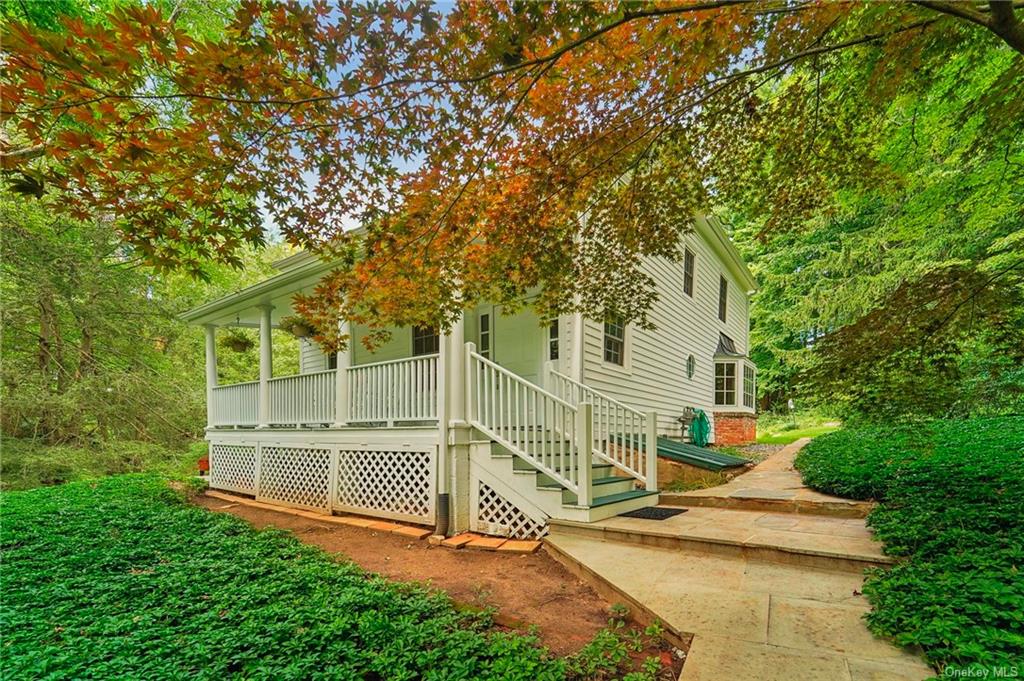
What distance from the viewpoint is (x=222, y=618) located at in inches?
112

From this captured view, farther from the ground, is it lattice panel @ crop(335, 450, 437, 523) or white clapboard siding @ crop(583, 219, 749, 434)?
white clapboard siding @ crop(583, 219, 749, 434)

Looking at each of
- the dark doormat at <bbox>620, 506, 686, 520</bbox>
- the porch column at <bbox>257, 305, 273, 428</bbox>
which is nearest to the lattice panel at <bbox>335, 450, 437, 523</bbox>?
the dark doormat at <bbox>620, 506, 686, 520</bbox>

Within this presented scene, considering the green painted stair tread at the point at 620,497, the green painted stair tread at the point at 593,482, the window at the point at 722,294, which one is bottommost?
the green painted stair tread at the point at 620,497

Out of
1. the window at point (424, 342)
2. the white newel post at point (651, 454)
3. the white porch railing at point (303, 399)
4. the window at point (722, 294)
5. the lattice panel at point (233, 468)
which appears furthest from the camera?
the window at point (722, 294)

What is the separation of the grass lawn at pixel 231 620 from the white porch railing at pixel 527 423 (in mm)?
1894

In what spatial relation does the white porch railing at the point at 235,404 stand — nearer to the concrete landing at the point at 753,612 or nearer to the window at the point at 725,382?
the concrete landing at the point at 753,612

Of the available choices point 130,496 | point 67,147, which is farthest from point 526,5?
point 130,496

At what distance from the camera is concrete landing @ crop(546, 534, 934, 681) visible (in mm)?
2121

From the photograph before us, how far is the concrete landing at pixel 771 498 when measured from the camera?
4.72 metres

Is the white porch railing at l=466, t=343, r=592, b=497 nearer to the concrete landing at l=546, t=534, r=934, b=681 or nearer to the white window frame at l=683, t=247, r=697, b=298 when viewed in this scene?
the concrete landing at l=546, t=534, r=934, b=681

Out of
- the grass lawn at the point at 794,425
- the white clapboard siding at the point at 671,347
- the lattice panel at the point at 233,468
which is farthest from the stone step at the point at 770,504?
the grass lawn at the point at 794,425

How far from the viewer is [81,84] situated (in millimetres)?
1925

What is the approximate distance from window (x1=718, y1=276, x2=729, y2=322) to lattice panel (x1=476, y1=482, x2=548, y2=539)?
1057cm

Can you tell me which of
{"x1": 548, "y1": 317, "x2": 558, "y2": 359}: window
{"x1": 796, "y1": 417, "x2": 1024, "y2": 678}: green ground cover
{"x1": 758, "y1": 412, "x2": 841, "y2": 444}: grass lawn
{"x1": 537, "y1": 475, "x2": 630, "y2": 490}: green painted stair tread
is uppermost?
{"x1": 548, "y1": 317, "x2": 558, "y2": 359}: window
